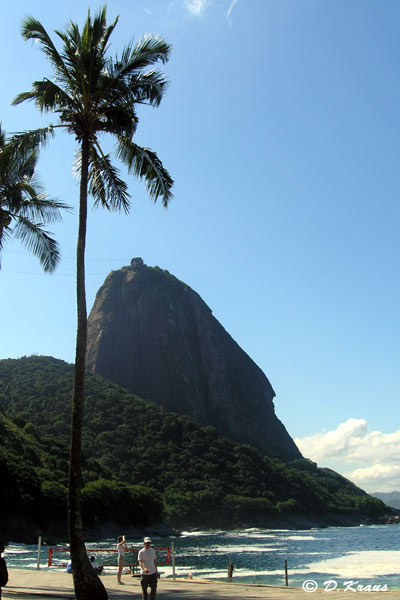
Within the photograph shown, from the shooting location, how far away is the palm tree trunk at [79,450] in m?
9.70

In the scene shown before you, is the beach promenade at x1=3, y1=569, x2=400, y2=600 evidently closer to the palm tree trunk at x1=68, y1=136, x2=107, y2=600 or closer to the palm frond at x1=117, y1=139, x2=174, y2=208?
the palm tree trunk at x1=68, y1=136, x2=107, y2=600

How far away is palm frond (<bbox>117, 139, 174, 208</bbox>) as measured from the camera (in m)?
13.8

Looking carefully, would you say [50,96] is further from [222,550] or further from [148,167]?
[222,550]

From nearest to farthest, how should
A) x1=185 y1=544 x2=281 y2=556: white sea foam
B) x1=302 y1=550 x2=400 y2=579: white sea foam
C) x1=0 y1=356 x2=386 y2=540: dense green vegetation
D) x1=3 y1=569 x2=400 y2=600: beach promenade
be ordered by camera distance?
x1=3 y1=569 x2=400 y2=600: beach promenade, x1=302 y1=550 x2=400 y2=579: white sea foam, x1=185 y1=544 x2=281 y2=556: white sea foam, x1=0 y1=356 x2=386 y2=540: dense green vegetation

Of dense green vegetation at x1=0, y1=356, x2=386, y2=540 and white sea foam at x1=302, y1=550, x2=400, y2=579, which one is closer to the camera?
white sea foam at x1=302, y1=550, x2=400, y2=579

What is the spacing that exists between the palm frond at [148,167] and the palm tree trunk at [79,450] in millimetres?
1328

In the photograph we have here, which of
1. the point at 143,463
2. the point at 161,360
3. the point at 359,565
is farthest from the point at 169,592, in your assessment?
the point at 161,360

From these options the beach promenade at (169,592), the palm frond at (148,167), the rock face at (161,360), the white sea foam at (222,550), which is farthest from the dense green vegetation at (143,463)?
the palm frond at (148,167)

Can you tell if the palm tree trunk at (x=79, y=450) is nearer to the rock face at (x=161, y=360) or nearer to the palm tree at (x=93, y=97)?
the palm tree at (x=93, y=97)

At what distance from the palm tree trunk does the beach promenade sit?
2551 mm

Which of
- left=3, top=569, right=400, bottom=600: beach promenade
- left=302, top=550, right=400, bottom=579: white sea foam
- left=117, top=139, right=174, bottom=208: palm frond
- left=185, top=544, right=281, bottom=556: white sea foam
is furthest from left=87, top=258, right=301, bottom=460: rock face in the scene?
left=117, top=139, right=174, bottom=208: palm frond

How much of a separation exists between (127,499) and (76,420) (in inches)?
2937

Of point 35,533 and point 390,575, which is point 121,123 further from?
point 35,533

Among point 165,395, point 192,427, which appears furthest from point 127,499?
point 165,395
